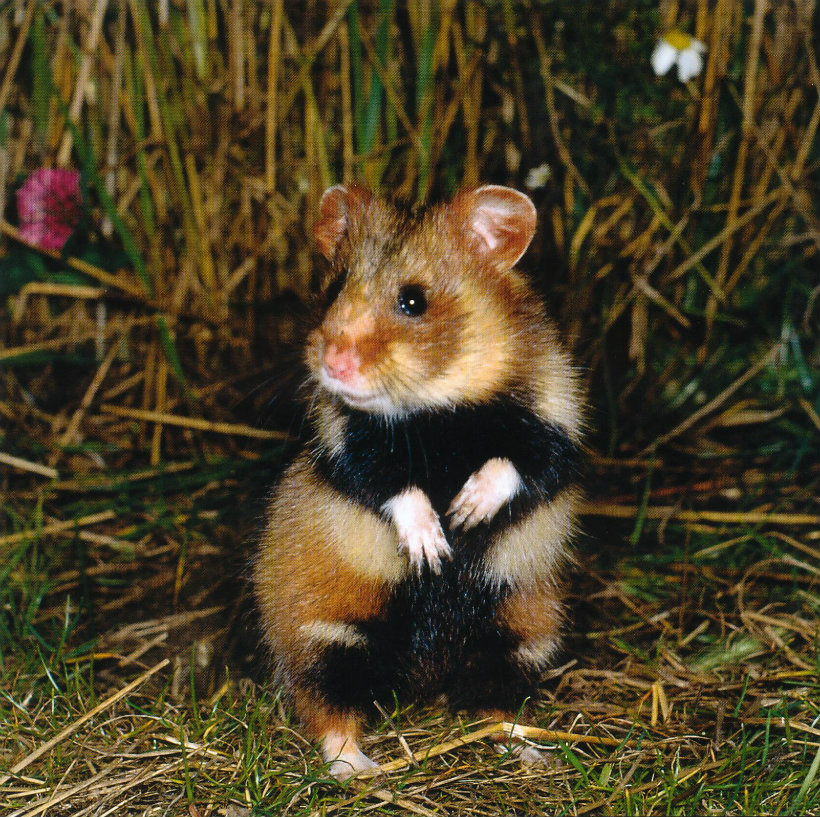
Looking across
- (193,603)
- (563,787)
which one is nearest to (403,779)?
(563,787)

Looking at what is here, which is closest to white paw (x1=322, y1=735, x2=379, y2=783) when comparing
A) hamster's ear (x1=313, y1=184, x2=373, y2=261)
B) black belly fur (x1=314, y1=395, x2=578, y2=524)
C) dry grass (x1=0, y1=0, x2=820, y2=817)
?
dry grass (x1=0, y1=0, x2=820, y2=817)

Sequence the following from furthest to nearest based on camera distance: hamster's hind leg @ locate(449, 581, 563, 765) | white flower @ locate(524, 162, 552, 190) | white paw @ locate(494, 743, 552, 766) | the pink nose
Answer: white flower @ locate(524, 162, 552, 190)
hamster's hind leg @ locate(449, 581, 563, 765)
white paw @ locate(494, 743, 552, 766)
the pink nose

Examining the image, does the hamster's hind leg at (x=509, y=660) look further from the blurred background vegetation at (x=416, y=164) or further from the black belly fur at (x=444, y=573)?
the blurred background vegetation at (x=416, y=164)

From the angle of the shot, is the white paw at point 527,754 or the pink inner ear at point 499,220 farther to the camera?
the white paw at point 527,754

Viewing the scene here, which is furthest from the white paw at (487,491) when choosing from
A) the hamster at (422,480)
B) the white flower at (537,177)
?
the white flower at (537,177)

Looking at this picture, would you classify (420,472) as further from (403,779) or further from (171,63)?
(171,63)

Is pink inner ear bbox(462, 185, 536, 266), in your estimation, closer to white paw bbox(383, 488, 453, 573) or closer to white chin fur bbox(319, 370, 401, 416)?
white chin fur bbox(319, 370, 401, 416)
